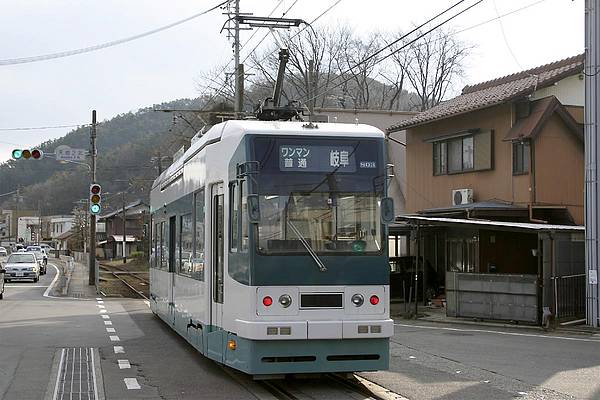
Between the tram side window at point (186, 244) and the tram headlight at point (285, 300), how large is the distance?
11.4 feet

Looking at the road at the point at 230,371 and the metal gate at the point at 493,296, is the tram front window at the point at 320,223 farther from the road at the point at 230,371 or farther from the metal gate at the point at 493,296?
the metal gate at the point at 493,296

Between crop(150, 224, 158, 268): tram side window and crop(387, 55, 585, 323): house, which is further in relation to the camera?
crop(387, 55, 585, 323): house

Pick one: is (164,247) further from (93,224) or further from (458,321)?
(93,224)

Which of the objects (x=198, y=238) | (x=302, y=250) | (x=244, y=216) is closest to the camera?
(x=302, y=250)

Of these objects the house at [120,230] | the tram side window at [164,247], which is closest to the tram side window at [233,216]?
the tram side window at [164,247]

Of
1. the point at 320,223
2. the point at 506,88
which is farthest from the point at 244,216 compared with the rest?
the point at 506,88

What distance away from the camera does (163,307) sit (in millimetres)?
17531

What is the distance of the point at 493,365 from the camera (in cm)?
1271

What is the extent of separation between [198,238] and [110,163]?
74895 mm

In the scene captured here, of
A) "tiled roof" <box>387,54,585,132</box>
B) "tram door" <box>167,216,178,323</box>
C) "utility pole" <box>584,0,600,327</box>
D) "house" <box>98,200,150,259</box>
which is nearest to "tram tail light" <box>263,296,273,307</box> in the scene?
"tram door" <box>167,216,178,323</box>

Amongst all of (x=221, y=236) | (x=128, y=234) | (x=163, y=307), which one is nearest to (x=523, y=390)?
(x=221, y=236)

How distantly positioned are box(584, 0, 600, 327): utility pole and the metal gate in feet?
4.23

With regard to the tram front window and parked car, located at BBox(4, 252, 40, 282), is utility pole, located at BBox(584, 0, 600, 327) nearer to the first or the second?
the tram front window

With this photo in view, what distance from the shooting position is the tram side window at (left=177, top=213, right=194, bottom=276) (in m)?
13.2
